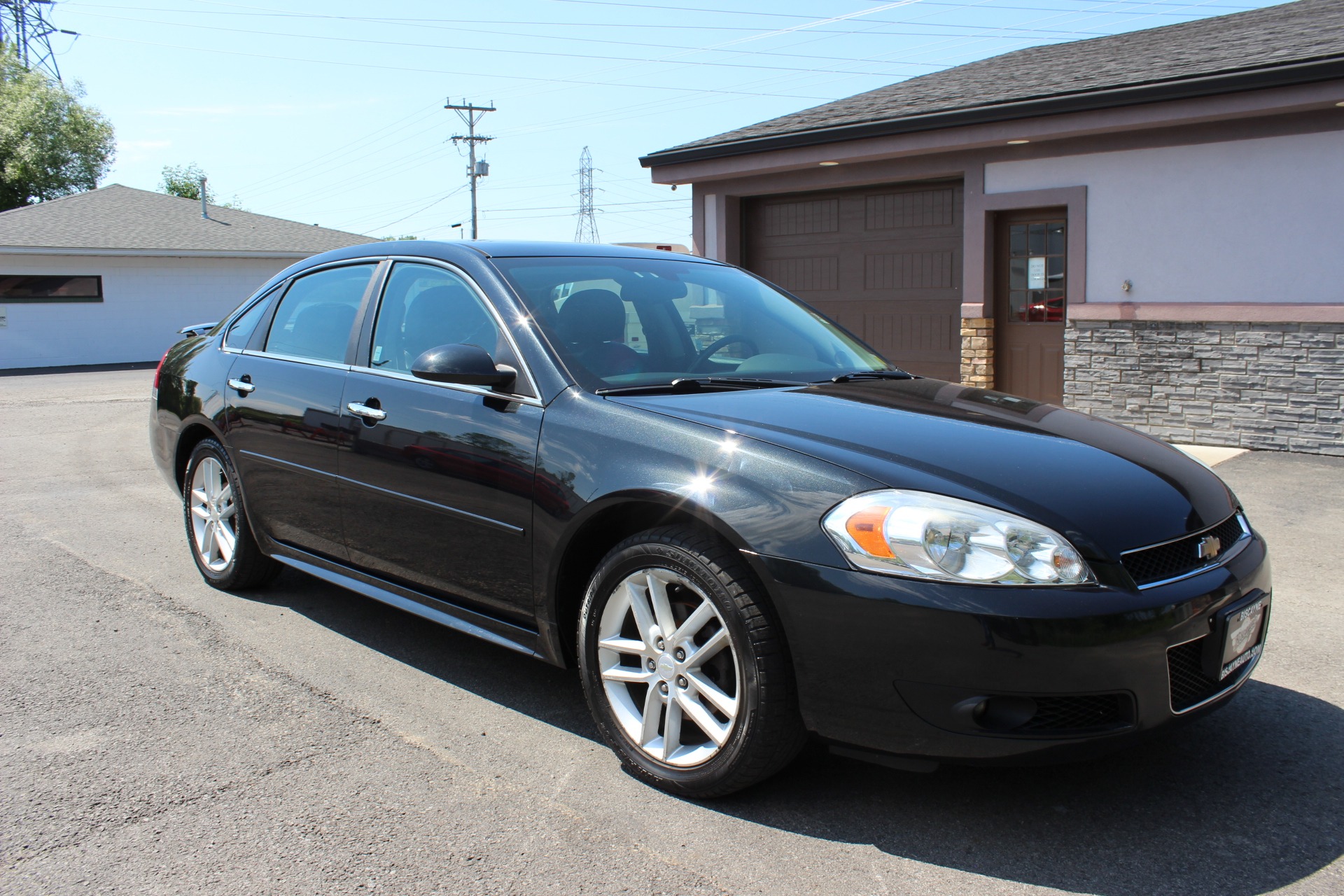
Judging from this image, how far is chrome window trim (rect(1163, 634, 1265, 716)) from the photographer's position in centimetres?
264

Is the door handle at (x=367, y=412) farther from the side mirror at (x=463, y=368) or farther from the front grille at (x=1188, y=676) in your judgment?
the front grille at (x=1188, y=676)

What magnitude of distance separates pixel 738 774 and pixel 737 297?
216cm

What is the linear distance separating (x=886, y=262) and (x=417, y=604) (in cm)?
914

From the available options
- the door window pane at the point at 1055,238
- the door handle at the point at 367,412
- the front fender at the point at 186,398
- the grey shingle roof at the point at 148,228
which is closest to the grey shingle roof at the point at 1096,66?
the door window pane at the point at 1055,238

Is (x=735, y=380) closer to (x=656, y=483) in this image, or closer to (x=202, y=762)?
(x=656, y=483)

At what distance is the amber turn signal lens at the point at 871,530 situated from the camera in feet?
8.52

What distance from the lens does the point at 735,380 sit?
3.63m

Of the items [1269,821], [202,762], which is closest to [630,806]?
[202,762]

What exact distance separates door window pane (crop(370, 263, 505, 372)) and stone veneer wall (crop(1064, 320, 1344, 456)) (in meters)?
7.88

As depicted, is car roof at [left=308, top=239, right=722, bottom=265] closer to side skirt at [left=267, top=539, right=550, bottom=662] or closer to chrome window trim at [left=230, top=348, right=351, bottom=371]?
chrome window trim at [left=230, top=348, right=351, bottom=371]

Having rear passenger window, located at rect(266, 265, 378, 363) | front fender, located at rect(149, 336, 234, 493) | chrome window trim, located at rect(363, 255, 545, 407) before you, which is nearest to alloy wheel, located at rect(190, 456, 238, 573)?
front fender, located at rect(149, 336, 234, 493)

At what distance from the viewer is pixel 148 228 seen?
97.2ft

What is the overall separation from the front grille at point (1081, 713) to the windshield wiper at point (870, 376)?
5.16 ft

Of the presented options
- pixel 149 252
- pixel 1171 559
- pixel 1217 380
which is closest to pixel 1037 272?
pixel 1217 380
